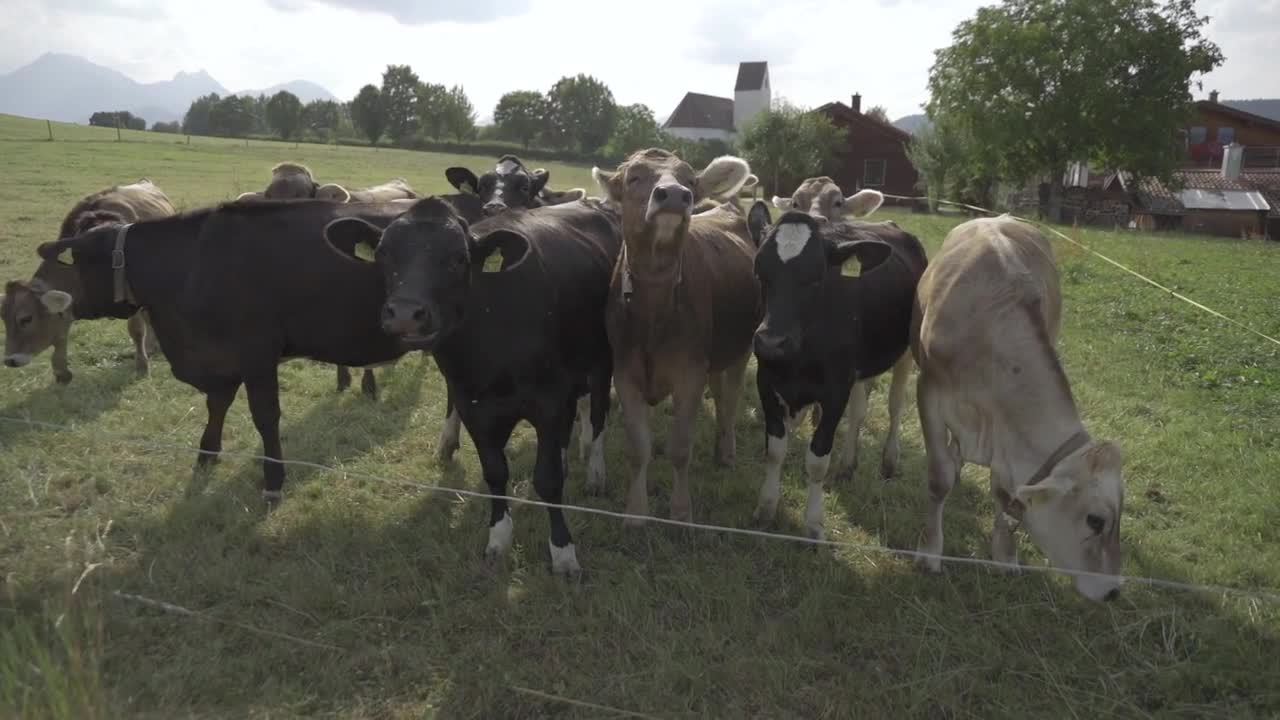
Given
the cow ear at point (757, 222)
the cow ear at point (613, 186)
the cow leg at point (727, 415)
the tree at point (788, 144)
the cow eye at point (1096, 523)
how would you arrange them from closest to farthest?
the cow eye at point (1096, 523) < the cow ear at point (613, 186) < the cow leg at point (727, 415) < the cow ear at point (757, 222) < the tree at point (788, 144)

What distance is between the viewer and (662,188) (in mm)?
4672

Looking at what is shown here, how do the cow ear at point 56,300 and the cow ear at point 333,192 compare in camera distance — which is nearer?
the cow ear at point 56,300

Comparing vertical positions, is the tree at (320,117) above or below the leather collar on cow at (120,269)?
above

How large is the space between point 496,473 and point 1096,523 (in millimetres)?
3279

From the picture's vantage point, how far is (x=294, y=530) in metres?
5.36

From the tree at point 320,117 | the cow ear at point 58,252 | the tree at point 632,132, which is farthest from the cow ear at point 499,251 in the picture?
the tree at point 320,117

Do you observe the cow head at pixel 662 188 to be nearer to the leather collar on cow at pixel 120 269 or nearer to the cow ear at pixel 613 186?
the cow ear at pixel 613 186

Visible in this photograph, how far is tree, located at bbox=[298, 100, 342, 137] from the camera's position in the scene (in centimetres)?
9012

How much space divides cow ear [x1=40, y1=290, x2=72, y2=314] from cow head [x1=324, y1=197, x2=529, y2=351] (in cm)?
269

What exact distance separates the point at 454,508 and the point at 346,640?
162 cm

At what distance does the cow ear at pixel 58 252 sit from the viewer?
19.9 feet

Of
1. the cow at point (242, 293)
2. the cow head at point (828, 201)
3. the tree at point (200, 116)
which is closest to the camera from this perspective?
the cow at point (242, 293)

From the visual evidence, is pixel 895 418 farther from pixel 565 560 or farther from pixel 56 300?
pixel 56 300

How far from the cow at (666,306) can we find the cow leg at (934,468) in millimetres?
1444
